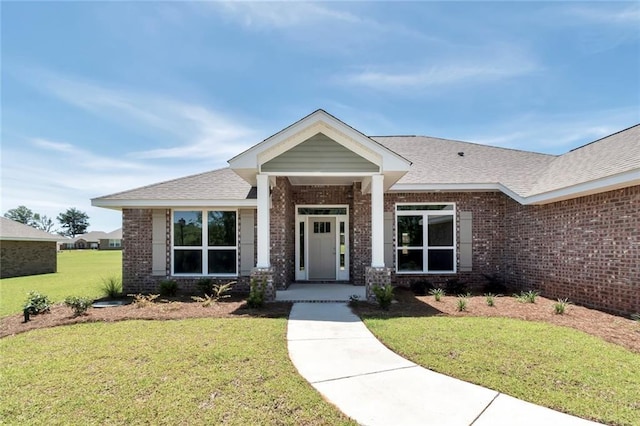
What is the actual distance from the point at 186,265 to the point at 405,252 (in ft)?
24.1

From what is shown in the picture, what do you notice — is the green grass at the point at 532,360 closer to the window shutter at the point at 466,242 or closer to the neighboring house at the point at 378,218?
the neighboring house at the point at 378,218

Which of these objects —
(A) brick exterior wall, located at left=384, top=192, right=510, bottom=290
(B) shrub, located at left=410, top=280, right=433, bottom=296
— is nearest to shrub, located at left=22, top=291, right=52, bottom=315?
(B) shrub, located at left=410, top=280, right=433, bottom=296

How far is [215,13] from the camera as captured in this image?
9.02m

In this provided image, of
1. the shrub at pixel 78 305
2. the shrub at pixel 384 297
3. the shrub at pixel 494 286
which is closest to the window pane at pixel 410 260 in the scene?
the shrub at pixel 494 286

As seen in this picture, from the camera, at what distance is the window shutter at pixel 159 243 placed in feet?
37.5

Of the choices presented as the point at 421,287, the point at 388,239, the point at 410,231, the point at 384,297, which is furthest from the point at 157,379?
the point at 410,231

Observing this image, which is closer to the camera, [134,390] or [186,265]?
[134,390]

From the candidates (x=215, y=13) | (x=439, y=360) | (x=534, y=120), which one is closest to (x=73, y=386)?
(x=439, y=360)

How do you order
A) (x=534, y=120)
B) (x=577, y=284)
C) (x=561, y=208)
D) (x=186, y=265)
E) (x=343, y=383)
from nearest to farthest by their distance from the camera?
(x=343, y=383)
(x=577, y=284)
(x=561, y=208)
(x=186, y=265)
(x=534, y=120)

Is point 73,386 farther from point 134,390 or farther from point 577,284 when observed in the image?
point 577,284

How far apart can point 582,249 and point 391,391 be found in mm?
7549

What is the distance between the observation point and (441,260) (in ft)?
39.8

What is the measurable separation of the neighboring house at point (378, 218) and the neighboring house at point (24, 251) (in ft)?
44.4

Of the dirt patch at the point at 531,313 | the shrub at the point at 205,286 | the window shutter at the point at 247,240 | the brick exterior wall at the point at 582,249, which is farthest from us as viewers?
the window shutter at the point at 247,240
